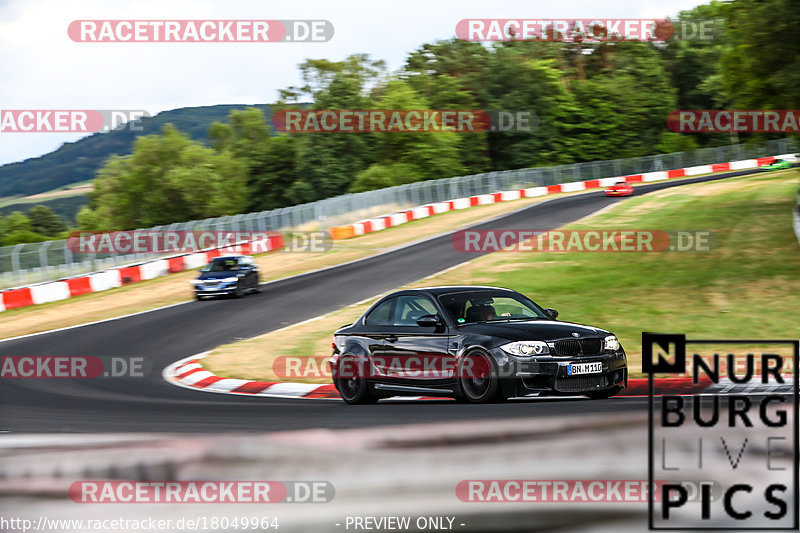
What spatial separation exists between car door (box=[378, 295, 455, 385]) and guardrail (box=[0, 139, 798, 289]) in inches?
666

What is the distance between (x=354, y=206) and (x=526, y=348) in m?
36.8

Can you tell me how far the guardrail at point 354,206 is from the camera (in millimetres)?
30000

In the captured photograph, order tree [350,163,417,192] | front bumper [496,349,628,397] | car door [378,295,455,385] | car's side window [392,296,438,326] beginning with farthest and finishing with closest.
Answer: tree [350,163,417,192], car's side window [392,296,438,326], car door [378,295,455,385], front bumper [496,349,628,397]

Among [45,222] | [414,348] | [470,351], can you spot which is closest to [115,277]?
[414,348]

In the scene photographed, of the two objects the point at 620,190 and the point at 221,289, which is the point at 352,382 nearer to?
the point at 221,289

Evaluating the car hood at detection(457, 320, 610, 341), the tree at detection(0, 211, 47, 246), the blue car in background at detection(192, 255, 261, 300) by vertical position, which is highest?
the car hood at detection(457, 320, 610, 341)

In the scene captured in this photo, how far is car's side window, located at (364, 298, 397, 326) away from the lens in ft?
36.3

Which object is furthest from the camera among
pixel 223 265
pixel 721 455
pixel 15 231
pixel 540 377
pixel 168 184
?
pixel 15 231

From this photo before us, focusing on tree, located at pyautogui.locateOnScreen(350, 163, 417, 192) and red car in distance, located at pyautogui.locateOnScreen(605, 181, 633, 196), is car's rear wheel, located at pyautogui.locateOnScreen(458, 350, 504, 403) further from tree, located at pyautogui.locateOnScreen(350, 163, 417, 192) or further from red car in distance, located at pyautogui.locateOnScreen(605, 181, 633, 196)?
tree, located at pyautogui.locateOnScreen(350, 163, 417, 192)

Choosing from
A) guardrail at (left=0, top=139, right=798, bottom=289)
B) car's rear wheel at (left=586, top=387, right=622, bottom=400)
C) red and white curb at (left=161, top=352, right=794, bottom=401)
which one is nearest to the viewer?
car's rear wheel at (left=586, top=387, right=622, bottom=400)

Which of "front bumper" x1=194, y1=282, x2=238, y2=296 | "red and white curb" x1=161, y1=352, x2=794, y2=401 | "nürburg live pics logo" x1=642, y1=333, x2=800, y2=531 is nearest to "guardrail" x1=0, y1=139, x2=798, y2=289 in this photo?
"front bumper" x1=194, y1=282, x2=238, y2=296

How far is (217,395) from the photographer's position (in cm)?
1246

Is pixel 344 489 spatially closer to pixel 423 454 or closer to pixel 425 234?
pixel 423 454

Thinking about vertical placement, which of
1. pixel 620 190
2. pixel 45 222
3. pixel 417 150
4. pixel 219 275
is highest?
pixel 417 150
